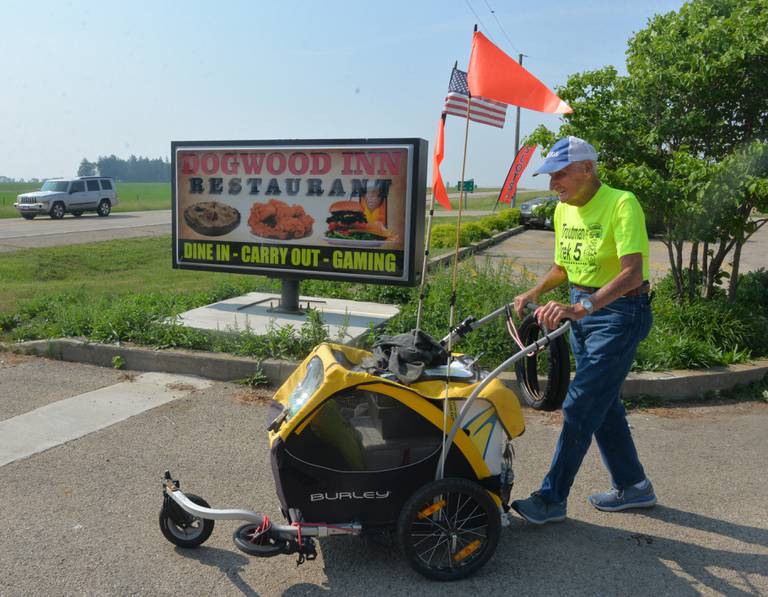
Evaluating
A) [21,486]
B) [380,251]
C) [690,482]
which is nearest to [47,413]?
[21,486]

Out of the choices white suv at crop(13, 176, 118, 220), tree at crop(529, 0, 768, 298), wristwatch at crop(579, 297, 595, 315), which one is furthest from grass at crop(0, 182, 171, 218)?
wristwatch at crop(579, 297, 595, 315)

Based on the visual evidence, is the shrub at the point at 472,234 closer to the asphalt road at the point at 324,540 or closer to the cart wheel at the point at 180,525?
the asphalt road at the point at 324,540

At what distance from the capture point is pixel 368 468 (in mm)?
3434

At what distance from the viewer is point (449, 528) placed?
11.0 feet

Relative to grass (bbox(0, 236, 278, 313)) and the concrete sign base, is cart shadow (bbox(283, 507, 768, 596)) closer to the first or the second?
the concrete sign base

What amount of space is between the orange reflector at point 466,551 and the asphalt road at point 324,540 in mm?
120

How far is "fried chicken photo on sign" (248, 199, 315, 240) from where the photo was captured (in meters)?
7.97

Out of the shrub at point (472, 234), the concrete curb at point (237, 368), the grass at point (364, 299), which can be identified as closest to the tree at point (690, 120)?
the grass at point (364, 299)

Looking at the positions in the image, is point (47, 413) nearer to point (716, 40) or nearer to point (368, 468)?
point (368, 468)

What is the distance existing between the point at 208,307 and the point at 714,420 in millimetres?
5480

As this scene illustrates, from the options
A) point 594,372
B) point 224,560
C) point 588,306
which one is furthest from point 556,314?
point 224,560

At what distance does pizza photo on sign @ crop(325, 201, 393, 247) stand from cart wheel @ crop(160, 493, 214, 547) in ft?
14.7

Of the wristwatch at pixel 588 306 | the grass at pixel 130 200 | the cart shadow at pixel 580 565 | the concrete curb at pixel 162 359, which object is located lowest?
the grass at pixel 130 200

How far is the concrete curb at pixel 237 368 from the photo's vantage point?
603cm
